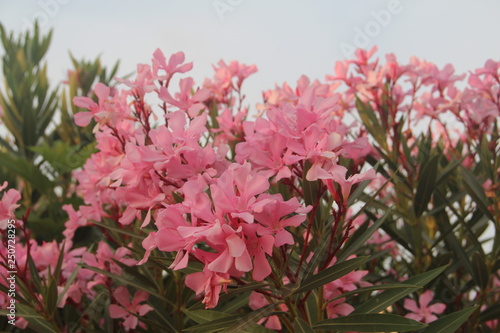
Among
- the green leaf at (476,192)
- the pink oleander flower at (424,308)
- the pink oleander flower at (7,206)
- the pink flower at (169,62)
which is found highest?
the pink flower at (169,62)

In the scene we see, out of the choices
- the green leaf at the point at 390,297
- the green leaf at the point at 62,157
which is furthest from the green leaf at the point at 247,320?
the green leaf at the point at 62,157

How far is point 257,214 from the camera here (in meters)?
0.62

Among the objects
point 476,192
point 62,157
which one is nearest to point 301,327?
point 476,192

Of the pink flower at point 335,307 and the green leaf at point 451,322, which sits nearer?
the green leaf at point 451,322

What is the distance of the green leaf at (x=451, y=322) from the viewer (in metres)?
0.75

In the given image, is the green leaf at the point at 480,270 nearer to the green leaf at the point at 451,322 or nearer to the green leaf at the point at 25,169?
the green leaf at the point at 451,322

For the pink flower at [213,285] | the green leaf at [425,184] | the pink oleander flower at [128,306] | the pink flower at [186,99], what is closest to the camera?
the pink flower at [213,285]

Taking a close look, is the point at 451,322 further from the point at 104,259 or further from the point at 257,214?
the point at 104,259

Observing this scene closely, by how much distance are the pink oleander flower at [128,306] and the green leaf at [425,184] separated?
2.19 feet

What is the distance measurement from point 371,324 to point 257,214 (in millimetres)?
235

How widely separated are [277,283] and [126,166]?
29 cm

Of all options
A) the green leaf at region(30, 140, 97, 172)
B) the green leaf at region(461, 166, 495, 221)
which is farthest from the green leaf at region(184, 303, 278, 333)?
the green leaf at region(30, 140, 97, 172)

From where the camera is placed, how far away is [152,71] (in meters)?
0.92

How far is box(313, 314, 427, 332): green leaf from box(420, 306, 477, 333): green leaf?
136 millimetres
